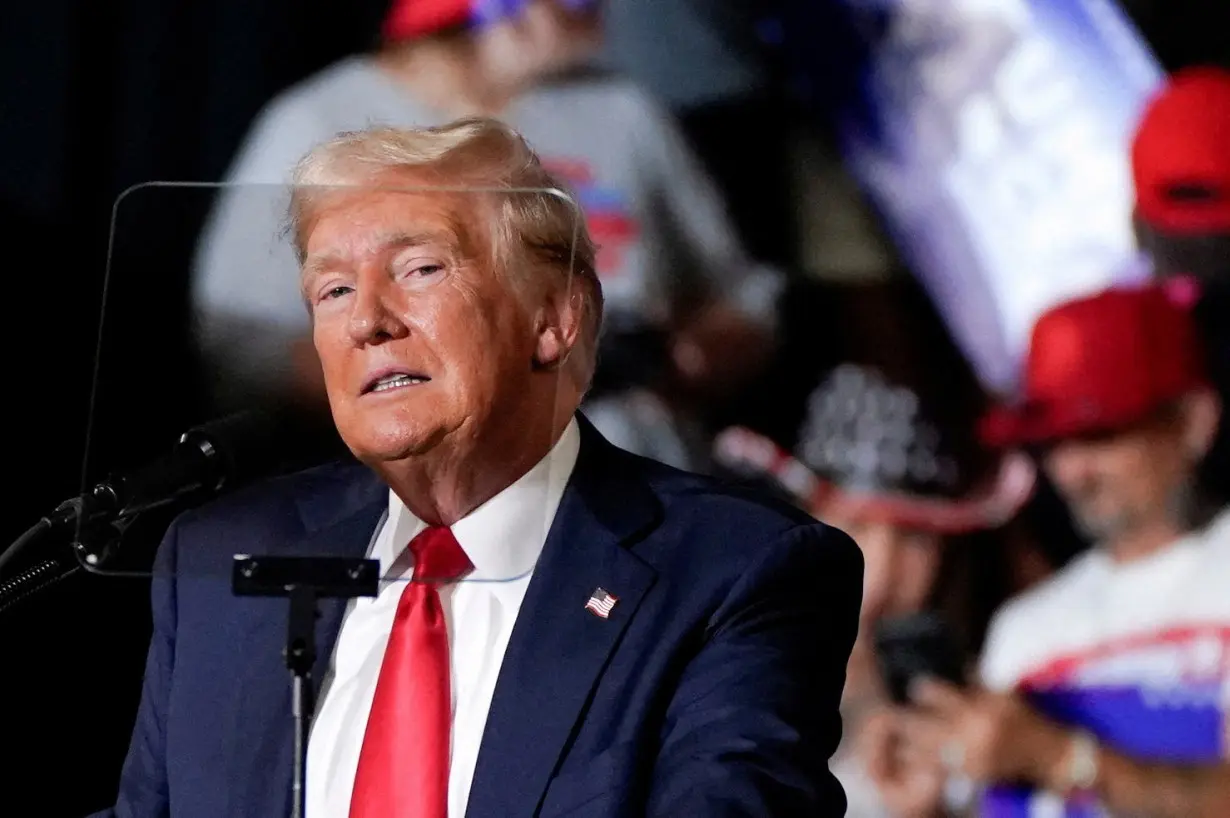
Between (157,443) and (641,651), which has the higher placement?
(157,443)

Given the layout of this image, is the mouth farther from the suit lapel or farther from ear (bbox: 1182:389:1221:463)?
ear (bbox: 1182:389:1221:463)

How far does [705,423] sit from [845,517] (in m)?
0.29

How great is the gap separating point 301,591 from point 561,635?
0.33 metres

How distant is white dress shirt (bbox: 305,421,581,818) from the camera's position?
4.57ft

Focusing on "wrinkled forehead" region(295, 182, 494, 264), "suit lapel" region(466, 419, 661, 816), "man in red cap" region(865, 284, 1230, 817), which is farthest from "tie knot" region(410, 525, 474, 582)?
"man in red cap" region(865, 284, 1230, 817)

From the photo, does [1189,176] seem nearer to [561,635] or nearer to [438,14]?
[438,14]

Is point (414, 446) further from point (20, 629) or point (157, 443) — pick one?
point (20, 629)

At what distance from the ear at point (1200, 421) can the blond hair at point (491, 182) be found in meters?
1.56

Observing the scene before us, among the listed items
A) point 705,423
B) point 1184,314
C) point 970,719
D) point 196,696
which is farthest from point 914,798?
point 196,696

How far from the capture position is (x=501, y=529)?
1410mm

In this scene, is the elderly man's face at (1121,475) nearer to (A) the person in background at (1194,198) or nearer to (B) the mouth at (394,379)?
(A) the person in background at (1194,198)

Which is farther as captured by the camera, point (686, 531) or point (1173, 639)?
point (1173, 639)

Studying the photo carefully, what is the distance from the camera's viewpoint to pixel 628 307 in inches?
110

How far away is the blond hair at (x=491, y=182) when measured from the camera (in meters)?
1.36
